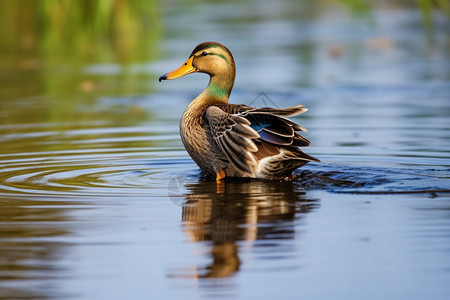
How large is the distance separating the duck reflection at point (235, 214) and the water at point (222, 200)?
0.05ft

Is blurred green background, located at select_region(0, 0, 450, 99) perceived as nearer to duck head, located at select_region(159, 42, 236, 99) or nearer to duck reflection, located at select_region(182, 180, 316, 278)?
duck head, located at select_region(159, 42, 236, 99)

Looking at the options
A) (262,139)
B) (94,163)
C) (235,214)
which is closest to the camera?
(235,214)

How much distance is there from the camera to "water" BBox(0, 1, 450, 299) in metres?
4.91

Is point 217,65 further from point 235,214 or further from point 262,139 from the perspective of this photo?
point 235,214

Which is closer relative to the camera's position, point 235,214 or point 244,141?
point 235,214

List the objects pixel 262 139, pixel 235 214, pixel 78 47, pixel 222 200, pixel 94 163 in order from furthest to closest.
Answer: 1. pixel 78 47
2. pixel 94 163
3. pixel 262 139
4. pixel 222 200
5. pixel 235 214

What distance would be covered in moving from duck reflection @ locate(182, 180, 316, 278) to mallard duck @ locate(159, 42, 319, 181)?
0.15 metres

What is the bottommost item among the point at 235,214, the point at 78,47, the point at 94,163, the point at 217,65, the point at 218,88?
the point at 235,214

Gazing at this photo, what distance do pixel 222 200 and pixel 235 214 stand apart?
57 centimetres

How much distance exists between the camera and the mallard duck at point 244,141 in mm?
7406

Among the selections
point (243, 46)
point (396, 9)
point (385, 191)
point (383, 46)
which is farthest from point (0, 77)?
point (396, 9)

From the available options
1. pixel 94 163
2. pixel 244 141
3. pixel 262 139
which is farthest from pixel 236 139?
pixel 94 163

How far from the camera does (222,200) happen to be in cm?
691

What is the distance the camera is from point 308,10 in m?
28.4
